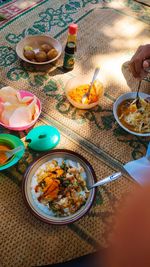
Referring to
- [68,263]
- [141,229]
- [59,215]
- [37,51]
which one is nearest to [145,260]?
[141,229]

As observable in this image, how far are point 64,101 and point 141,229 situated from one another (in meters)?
0.77

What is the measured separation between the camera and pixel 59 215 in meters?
0.90

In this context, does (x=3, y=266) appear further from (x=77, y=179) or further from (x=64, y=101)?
(x=64, y=101)

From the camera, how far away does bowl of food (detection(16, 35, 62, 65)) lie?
1386 millimetres

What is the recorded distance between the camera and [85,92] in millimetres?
1255

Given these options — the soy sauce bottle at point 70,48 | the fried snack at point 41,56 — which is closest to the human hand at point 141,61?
the soy sauce bottle at point 70,48

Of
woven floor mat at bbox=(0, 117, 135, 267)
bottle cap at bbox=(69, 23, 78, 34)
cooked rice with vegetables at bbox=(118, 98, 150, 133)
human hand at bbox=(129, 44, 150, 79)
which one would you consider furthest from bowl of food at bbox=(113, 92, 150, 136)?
bottle cap at bbox=(69, 23, 78, 34)

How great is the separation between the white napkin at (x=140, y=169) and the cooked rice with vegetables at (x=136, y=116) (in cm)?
14

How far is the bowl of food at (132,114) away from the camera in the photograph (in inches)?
45.5

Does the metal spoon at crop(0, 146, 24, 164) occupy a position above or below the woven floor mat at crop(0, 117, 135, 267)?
above

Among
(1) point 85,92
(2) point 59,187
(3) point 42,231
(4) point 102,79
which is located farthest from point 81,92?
(3) point 42,231

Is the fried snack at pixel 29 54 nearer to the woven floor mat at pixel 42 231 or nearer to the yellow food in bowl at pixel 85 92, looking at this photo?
the yellow food in bowl at pixel 85 92

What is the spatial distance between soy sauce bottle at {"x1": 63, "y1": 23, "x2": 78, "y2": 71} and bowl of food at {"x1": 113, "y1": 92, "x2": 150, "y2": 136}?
1.01 feet

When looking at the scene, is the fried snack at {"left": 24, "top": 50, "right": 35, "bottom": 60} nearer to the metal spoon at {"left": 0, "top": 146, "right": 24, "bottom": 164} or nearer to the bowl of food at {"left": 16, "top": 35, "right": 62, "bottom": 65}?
the bowl of food at {"left": 16, "top": 35, "right": 62, "bottom": 65}
